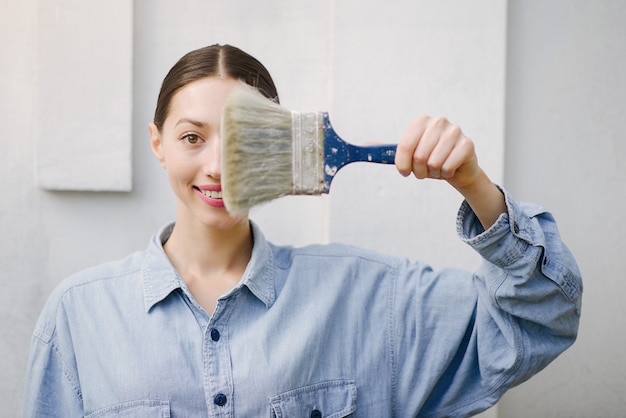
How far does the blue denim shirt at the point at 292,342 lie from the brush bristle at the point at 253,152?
44cm

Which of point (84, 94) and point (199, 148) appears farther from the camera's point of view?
point (84, 94)

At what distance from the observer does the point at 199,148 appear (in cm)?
182

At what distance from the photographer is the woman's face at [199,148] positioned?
1.80m

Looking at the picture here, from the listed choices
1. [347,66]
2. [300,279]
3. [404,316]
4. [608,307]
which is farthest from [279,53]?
[608,307]

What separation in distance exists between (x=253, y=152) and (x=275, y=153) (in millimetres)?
47

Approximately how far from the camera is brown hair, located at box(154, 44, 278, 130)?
1871 mm

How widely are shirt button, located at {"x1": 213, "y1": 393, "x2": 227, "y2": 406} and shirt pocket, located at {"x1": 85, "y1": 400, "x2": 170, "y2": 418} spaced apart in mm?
117

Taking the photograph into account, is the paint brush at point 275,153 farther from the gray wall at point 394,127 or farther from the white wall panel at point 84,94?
the white wall panel at point 84,94

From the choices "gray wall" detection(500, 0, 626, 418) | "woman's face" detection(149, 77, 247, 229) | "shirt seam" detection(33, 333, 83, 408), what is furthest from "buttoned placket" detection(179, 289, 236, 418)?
"gray wall" detection(500, 0, 626, 418)

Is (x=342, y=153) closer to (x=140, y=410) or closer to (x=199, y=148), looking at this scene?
(x=199, y=148)

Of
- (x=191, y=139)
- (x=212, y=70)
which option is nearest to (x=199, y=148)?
(x=191, y=139)

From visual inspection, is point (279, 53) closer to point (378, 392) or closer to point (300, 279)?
point (300, 279)

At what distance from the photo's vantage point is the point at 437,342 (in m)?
1.83

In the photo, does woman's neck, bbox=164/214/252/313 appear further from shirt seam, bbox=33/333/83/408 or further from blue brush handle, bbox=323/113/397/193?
blue brush handle, bbox=323/113/397/193
